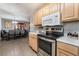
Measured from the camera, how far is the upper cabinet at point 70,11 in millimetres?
1709

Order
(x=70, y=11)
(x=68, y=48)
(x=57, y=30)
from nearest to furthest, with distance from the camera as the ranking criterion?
(x=68, y=48) → (x=70, y=11) → (x=57, y=30)

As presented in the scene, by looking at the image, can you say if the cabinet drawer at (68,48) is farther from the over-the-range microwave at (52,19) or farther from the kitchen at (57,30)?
the over-the-range microwave at (52,19)

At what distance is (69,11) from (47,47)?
2.67ft

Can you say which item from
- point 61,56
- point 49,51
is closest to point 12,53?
point 49,51

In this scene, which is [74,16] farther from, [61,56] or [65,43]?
[61,56]

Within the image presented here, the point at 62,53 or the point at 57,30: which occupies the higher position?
the point at 57,30

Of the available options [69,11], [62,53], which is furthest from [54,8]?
[62,53]

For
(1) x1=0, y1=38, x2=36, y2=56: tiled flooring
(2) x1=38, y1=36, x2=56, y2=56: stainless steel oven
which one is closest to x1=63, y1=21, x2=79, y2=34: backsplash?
(2) x1=38, y1=36, x2=56, y2=56: stainless steel oven

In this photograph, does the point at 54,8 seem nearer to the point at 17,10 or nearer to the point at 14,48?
the point at 17,10

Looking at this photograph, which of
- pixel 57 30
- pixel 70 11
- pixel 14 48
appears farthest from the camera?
pixel 57 30

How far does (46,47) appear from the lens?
212 centimetres

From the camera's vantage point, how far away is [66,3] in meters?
1.91

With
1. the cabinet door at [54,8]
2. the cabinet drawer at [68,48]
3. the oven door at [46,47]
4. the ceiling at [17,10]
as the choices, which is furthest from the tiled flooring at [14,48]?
the cabinet door at [54,8]

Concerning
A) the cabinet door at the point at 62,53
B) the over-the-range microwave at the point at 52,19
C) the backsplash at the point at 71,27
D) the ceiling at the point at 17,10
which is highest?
the ceiling at the point at 17,10
